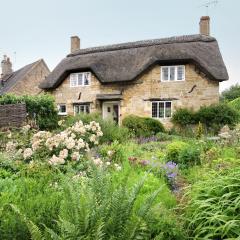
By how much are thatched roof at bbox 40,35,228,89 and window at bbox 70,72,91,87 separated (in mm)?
439

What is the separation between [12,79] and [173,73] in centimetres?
1840

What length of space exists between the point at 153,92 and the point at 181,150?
54.4 feet

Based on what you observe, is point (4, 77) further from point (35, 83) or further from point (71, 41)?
point (71, 41)

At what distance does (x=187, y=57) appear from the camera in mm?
24125

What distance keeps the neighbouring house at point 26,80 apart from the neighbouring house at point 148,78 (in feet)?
23.9

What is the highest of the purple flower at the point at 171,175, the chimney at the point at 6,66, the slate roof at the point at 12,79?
the chimney at the point at 6,66

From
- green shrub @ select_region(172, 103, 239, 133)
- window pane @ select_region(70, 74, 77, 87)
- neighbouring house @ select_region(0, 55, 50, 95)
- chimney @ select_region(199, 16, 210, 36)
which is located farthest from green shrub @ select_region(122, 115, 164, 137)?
neighbouring house @ select_region(0, 55, 50, 95)

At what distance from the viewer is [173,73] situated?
25.0 m

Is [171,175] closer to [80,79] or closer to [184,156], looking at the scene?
[184,156]

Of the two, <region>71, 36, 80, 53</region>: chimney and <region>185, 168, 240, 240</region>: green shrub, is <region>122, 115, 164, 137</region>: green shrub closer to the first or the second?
<region>71, 36, 80, 53</region>: chimney

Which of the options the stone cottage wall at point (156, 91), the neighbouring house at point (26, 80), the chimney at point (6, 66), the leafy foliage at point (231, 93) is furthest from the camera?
the leafy foliage at point (231, 93)

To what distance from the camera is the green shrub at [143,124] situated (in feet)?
74.2

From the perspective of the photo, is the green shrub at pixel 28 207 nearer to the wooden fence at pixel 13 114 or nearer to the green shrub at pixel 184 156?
the green shrub at pixel 184 156

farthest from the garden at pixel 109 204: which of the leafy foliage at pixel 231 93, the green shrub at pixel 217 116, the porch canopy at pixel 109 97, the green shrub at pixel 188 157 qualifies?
the leafy foliage at pixel 231 93
